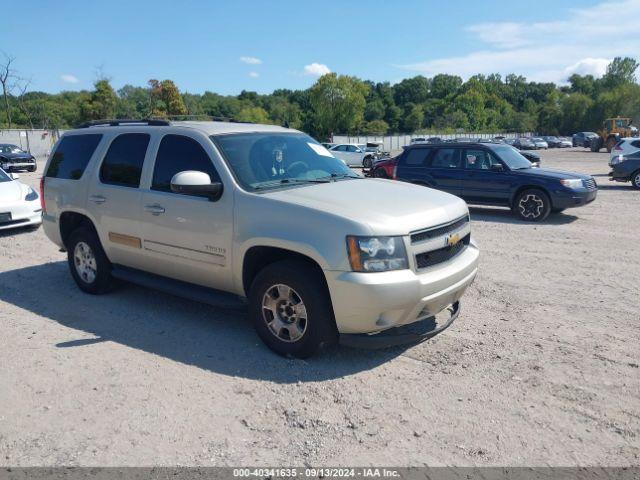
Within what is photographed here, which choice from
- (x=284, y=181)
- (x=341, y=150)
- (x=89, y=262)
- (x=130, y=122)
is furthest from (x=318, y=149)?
(x=341, y=150)

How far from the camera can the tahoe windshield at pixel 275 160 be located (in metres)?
4.67

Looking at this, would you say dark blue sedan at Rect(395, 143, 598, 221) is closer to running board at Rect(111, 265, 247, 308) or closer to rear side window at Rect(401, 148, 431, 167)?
rear side window at Rect(401, 148, 431, 167)

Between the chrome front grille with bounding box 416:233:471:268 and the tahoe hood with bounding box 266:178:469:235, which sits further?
the chrome front grille with bounding box 416:233:471:268

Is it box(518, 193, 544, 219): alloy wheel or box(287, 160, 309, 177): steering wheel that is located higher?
box(287, 160, 309, 177): steering wheel

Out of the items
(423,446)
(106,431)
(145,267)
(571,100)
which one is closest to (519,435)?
(423,446)

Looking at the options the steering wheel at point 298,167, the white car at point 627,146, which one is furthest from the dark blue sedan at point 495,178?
the white car at point 627,146

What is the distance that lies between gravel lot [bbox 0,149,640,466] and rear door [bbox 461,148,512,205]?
18.1 feet

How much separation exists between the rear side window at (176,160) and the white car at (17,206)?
6066 millimetres

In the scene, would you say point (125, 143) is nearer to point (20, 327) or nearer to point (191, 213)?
point (191, 213)

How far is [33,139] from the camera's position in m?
47.1

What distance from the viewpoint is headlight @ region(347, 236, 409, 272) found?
12.4 feet

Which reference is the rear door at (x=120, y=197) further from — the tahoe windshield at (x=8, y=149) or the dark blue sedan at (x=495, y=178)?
the tahoe windshield at (x=8, y=149)

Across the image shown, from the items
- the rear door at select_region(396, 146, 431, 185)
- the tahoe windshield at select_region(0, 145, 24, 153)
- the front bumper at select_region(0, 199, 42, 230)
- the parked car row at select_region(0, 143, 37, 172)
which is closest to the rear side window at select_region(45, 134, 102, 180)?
the front bumper at select_region(0, 199, 42, 230)

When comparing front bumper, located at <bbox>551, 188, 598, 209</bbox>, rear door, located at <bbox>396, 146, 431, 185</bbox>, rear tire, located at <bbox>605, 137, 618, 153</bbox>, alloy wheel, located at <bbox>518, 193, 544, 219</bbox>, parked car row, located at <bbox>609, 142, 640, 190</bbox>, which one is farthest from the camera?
rear tire, located at <bbox>605, 137, 618, 153</bbox>
